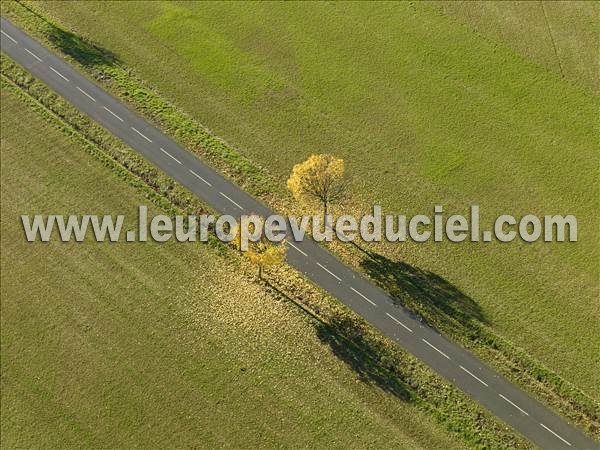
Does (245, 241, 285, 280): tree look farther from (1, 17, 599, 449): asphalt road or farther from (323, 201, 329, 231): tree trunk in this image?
(323, 201, 329, 231): tree trunk

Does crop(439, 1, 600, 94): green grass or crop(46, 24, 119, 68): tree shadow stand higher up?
crop(439, 1, 600, 94): green grass

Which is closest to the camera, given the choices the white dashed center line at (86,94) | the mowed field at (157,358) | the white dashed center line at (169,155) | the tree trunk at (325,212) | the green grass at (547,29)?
the mowed field at (157,358)

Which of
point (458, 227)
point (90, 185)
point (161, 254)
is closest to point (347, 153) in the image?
point (458, 227)

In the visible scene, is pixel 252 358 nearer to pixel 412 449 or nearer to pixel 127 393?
pixel 127 393

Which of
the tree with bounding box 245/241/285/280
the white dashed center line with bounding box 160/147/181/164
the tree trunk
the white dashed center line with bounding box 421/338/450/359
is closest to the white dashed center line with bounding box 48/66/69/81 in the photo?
the white dashed center line with bounding box 160/147/181/164

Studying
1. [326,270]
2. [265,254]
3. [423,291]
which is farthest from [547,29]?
[265,254]

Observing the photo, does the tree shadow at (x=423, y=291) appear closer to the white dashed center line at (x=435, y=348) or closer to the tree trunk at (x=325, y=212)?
the white dashed center line at (x=435, y=348)

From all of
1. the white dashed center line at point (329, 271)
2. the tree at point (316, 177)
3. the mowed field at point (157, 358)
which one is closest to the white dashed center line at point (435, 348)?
the mowed field at point (157, 358)
